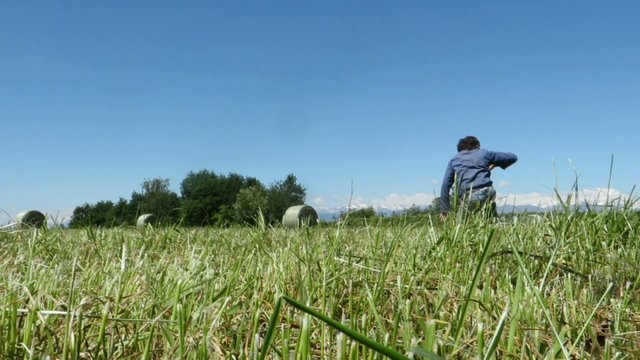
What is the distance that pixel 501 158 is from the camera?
10.4 meters

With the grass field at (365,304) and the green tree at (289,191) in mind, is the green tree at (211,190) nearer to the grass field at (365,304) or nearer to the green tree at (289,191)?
the green tree at (289,191)

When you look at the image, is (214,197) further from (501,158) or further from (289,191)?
(501,158)

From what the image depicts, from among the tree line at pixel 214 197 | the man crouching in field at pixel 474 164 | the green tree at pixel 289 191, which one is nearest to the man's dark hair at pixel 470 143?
the man crouching in field at pixel 474 164

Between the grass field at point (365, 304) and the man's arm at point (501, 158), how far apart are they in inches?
285

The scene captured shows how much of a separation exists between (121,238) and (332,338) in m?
2.98

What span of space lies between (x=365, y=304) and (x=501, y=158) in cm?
909

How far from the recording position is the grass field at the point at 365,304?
142cm

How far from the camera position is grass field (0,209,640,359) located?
4.67 ft

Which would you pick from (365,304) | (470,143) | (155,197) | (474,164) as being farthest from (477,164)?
(155,197)

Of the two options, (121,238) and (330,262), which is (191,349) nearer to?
(330,262)

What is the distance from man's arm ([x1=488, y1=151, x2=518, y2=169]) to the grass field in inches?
285

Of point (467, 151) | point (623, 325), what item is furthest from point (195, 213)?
point (623, 325)

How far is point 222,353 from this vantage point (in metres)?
1.52

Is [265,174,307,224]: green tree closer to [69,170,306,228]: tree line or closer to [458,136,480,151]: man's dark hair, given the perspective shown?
[69,170,306,228]: tree line
